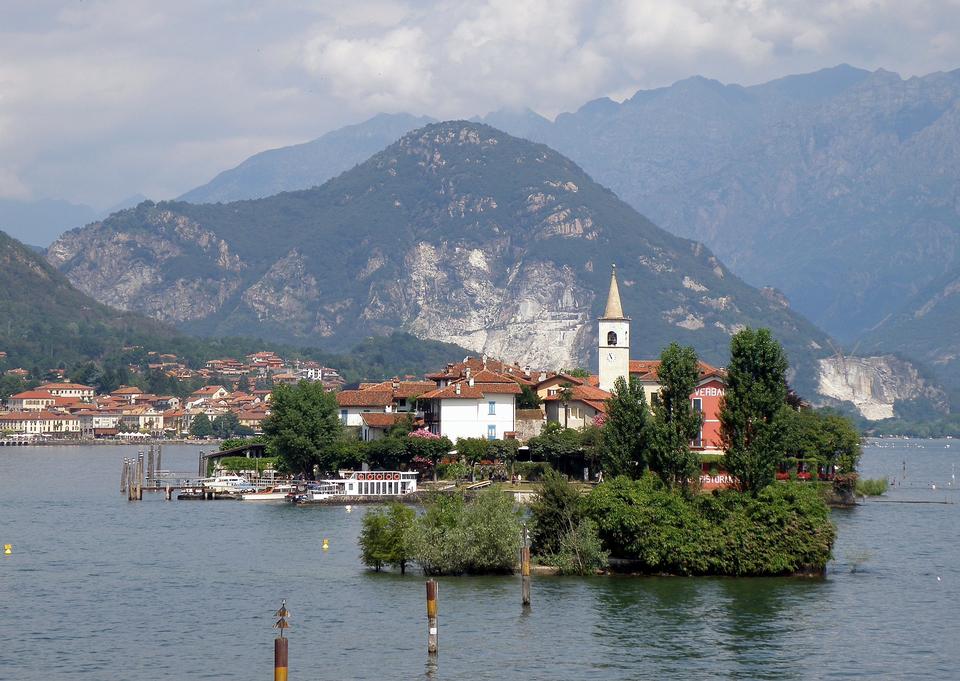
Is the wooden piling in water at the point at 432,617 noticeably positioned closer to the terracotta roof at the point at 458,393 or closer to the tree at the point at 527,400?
the terracotta roof at the point at 458,393

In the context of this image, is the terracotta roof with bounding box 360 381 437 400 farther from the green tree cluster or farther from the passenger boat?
the green tree cluster

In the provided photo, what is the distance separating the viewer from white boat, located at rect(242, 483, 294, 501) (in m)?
111

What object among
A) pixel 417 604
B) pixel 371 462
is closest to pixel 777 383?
pixel 417 604

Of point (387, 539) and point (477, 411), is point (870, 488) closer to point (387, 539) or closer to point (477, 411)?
point (477, 411)

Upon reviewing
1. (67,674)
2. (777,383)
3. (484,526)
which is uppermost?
(777,383)

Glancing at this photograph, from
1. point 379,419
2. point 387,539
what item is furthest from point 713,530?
point 379,419

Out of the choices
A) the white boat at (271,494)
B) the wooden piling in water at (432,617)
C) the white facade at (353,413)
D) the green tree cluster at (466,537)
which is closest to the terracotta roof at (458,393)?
the white facade at (353,413)

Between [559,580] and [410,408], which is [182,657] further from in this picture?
[410,408]

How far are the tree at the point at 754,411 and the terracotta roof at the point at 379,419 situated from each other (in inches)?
2102

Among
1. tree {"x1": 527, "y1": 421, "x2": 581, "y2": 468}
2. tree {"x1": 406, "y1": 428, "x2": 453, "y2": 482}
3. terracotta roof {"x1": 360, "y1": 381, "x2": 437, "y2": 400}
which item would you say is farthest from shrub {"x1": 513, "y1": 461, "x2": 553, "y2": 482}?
terracotta roof {"x1": 360, "y1": 381, "x2": 437, "y2": 400}

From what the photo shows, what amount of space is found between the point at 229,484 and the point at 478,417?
1854cm

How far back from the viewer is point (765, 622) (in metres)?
56.2

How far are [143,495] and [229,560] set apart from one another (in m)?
46.8

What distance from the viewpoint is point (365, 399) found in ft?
426
